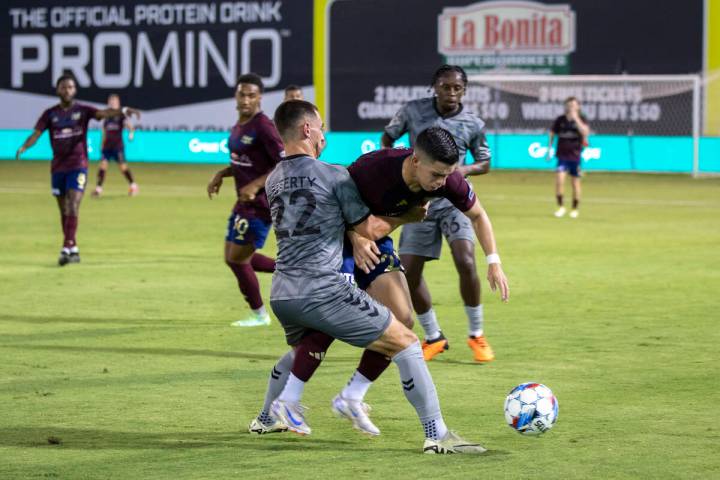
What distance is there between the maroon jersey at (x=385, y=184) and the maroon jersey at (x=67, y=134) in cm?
1028

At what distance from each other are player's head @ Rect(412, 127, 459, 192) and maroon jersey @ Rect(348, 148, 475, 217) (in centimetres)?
12

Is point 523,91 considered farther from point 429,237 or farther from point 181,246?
point 429,237

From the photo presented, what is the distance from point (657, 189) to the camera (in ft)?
98.3

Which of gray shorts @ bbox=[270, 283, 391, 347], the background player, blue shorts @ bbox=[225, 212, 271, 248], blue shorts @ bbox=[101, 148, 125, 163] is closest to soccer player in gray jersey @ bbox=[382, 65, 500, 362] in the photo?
blue shorts @ bbox=[225, 212, 271, 248]

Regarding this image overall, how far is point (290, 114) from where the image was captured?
7082 millimetres

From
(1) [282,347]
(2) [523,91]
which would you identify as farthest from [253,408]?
(2) [523,91]

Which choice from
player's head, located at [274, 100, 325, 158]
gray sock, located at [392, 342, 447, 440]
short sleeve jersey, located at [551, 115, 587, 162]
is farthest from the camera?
short sleeve jersey, located at [551, 115, 587, 162]

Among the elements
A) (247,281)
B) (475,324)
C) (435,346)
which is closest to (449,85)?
(475,324)

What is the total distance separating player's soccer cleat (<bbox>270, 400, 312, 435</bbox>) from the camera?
7.45m

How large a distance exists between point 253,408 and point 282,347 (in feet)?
7.66

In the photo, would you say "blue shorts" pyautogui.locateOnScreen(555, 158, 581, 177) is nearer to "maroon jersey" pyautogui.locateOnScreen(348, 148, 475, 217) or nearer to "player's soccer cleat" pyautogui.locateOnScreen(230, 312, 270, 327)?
"player's soccer cleat" pyautogui.locateOnScreen(230, 312, 270, 327)

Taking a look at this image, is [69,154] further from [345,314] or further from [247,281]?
[345,314]

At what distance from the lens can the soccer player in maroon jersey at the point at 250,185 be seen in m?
11.5

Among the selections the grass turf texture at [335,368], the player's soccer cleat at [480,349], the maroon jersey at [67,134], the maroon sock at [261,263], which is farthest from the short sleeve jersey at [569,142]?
the player's soccer cleat at [480,349]
